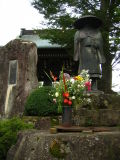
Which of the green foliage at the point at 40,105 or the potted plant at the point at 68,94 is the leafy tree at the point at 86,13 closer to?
the green foliage at the point at 40,105

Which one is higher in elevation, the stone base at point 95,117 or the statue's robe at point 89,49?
the statue's robe at point 89,49

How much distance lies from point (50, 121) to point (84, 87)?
3149 millimetres

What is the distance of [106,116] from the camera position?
4797 mm

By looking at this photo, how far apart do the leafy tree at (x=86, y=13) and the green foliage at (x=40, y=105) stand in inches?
147

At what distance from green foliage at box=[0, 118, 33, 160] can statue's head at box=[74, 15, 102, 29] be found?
2.44 meters

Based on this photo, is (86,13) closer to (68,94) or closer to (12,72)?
(12,72)

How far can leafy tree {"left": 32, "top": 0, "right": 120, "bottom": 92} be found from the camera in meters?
11.3

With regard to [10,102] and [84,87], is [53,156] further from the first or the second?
[10,102]

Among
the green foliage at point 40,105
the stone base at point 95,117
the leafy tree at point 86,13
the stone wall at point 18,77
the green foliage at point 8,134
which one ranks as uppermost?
the leafy tree at point 86,13

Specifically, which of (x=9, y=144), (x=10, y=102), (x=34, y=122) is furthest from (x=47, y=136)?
(x=10, y=102)

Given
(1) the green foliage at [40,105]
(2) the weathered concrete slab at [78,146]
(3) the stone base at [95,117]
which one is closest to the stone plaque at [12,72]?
(1) the green foliage at [40,105]

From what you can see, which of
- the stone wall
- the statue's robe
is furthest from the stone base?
the stone wall

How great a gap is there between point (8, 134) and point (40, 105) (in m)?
1.92

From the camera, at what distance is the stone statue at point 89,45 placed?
6.56m
